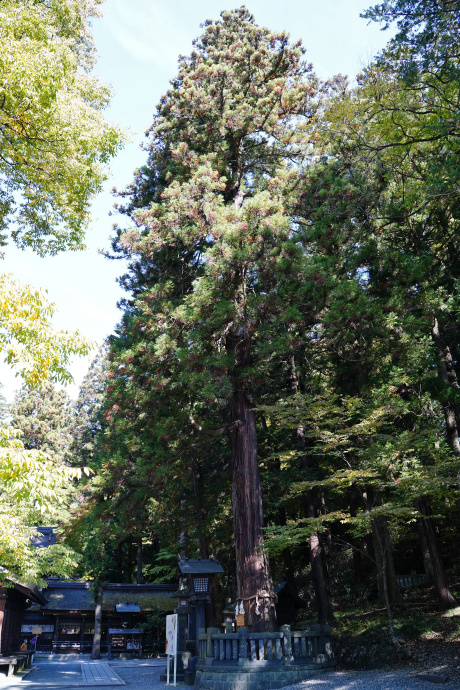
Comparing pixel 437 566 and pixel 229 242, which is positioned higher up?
pixel 229 242

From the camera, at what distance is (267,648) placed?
8664 mm

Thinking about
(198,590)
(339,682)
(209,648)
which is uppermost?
(198,590)

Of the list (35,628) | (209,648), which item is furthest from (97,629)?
(209,648)

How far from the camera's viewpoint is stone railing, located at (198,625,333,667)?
28.1 feet

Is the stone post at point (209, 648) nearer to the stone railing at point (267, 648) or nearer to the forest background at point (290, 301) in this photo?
the stone railing at point (267, 648)

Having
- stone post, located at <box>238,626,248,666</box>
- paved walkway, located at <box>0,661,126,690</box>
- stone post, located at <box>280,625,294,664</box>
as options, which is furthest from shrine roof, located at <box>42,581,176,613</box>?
stone post, located at <box>280,625,294,664</box>

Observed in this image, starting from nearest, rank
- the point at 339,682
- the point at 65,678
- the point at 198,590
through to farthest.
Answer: the point at 339,682, the point at 198,590, the point at 65,678

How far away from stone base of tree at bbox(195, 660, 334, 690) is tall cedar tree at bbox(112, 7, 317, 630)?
37.9 inches

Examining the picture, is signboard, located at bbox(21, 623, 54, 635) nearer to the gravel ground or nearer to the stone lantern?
the gravel ground

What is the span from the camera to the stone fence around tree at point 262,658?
8.14 meters

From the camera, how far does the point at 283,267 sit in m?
10.0

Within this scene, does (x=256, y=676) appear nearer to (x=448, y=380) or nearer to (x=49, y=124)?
(x=448, y=380)

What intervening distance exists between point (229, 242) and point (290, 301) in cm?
186

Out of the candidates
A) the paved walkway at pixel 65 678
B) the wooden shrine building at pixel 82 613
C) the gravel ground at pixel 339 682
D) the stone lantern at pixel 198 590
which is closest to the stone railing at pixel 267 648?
the gravel ground at pixel 339 682
